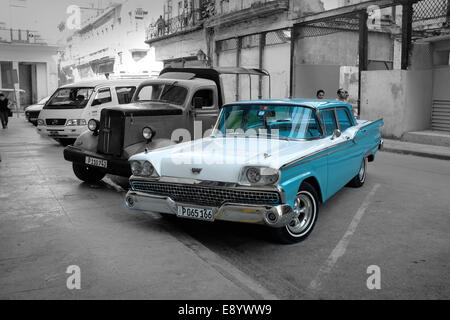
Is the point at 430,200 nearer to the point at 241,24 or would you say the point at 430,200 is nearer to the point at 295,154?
the point at 295,154

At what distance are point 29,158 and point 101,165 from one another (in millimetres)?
4811

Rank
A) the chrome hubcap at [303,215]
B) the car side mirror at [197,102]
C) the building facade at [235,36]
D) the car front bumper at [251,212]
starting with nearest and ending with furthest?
1. the car front bumper at [251,212]
2. the chrome hubcap at [303,215]
3. the car side mirror at [197,102]
4. the building facade at [235,36]

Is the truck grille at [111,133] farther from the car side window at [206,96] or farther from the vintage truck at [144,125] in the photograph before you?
the car side window at [206,96]

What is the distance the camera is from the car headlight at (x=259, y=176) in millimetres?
4590

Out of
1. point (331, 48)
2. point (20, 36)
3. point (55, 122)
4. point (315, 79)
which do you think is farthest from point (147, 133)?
point (20, 36)

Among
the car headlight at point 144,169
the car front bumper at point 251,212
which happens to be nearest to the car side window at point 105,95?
the car headlight at point 144,169

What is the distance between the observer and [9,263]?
4.37m

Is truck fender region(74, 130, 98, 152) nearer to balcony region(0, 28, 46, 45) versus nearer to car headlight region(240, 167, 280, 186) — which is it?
car headlight region(240, 167, 280, 186)

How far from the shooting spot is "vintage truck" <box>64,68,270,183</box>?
7.43 metres

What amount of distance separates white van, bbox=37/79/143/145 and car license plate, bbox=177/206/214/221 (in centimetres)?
854

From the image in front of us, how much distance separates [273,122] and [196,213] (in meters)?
1.71

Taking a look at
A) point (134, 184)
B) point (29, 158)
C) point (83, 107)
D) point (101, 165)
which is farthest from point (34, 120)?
point (134, 184)

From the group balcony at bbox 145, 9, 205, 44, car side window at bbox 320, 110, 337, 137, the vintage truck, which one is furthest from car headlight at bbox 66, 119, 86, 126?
balcony at bbox 145, 9, 205, 44

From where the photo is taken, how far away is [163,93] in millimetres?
8773
